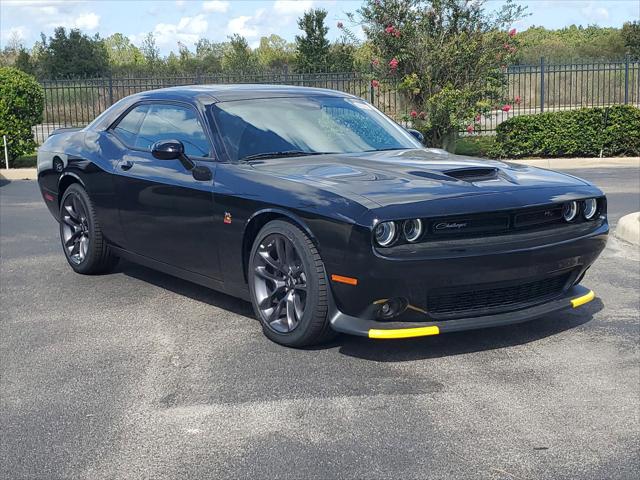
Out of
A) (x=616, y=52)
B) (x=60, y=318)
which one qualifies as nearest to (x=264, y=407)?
(x=60, y=318)

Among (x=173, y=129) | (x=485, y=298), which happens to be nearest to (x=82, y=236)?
(x=173, y=129)

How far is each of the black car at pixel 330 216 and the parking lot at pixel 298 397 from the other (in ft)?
0.91

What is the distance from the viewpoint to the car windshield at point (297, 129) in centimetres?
551

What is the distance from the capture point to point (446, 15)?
57.5 ft

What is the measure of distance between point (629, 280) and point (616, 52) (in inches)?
1854

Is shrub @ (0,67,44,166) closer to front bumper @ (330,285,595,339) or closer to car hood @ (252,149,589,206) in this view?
car hood @ (252,149,589,206)

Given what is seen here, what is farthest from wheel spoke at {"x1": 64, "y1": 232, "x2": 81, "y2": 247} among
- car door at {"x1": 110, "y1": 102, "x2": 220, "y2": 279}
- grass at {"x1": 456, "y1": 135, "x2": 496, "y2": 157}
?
grass at {"x1": 456, "y1": 135, "x2": 496, "y2": 157}

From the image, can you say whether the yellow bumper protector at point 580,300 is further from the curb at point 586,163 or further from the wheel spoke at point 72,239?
the curb at point 586,163

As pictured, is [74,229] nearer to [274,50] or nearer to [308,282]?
[308,282]

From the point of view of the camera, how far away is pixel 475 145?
19.5 meters

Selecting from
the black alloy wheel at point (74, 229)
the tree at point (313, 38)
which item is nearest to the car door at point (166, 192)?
the black alloy wheel at point (74, 229)

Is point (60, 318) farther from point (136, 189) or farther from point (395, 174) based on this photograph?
point (395, 174)

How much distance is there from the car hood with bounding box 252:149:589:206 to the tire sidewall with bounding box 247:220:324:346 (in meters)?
0.30

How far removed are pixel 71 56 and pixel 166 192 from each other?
53.6 metres
